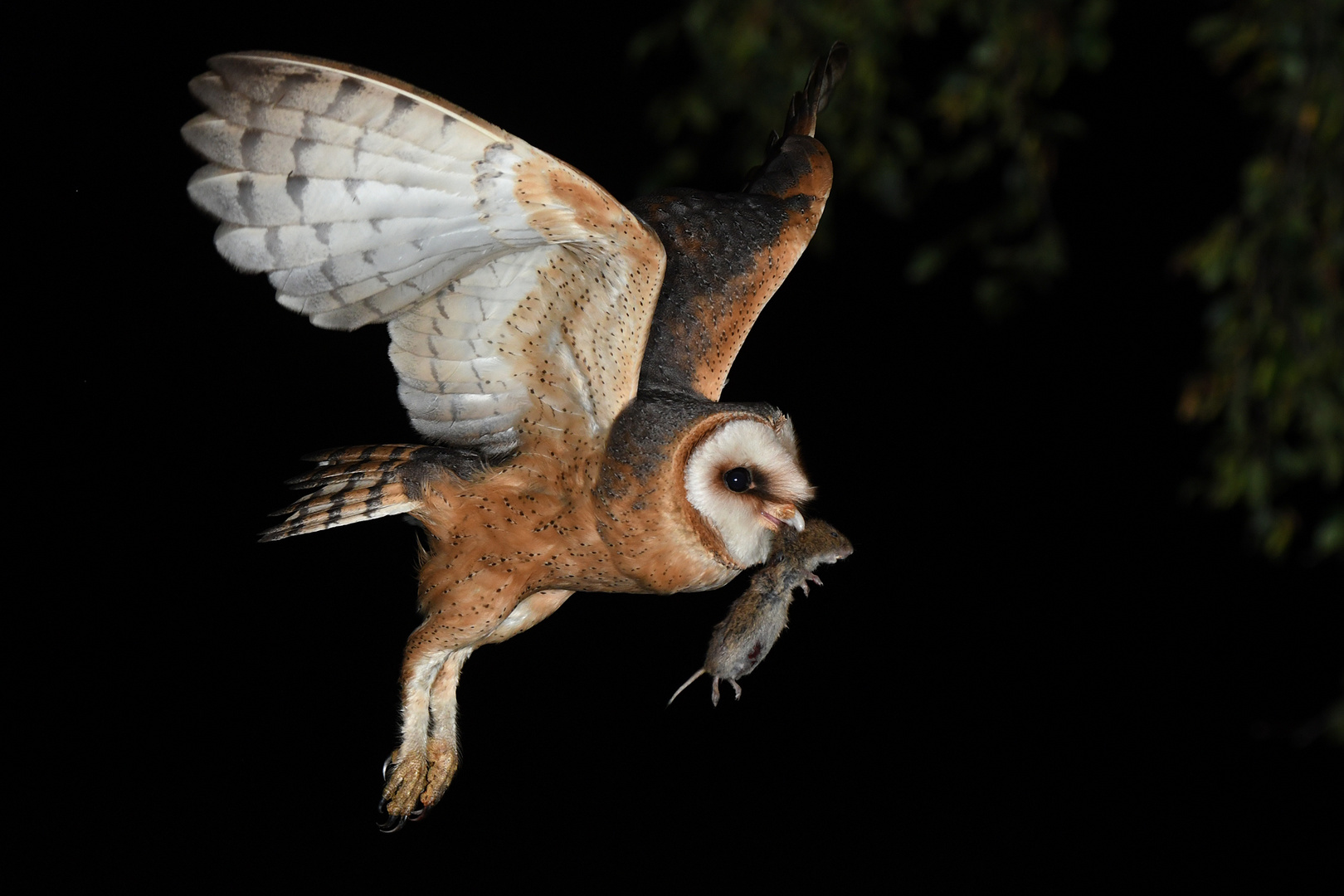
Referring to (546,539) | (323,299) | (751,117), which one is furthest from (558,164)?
(751,117)

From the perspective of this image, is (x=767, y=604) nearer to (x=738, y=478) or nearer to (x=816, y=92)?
(x=738, y=478)

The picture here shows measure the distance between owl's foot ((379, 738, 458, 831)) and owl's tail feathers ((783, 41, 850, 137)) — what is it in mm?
830

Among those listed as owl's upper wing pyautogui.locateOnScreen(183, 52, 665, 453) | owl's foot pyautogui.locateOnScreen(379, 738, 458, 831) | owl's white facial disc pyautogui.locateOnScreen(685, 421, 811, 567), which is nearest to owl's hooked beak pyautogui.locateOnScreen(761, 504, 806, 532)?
Result: owl's white facial disc pyautogui.locateOnScreen(685, 421, 811, 567)

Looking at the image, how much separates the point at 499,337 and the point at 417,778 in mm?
466

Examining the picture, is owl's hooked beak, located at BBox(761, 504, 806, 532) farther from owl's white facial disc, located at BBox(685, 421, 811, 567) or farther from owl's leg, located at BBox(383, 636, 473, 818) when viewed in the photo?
owl's leg, located at BBox(383, 636, 473, 818)

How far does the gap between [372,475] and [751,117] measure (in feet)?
3.75

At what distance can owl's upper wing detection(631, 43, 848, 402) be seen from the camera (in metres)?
1.18

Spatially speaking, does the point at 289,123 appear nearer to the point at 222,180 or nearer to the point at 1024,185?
the point at 222,180

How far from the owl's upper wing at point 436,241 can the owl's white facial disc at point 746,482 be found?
108 millimetres

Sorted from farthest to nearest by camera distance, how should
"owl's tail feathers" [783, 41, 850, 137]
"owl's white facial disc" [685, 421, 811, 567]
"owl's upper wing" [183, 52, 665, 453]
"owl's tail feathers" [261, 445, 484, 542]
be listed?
"owl's tail feathers" [783, 41, 850, 137]
"owl's tail feathers" [261, 445, 484, 542]
"owl's white facial disc" [685, 421, 811, 567]
"owl's upper wing" [183, 52, 665, 453]

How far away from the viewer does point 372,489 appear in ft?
3.76

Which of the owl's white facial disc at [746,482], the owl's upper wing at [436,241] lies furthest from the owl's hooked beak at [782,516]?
the owl's upper wing at [436,241]

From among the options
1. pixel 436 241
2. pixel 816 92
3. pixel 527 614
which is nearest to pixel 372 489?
pixel 527 614

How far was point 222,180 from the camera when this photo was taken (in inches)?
31.6
